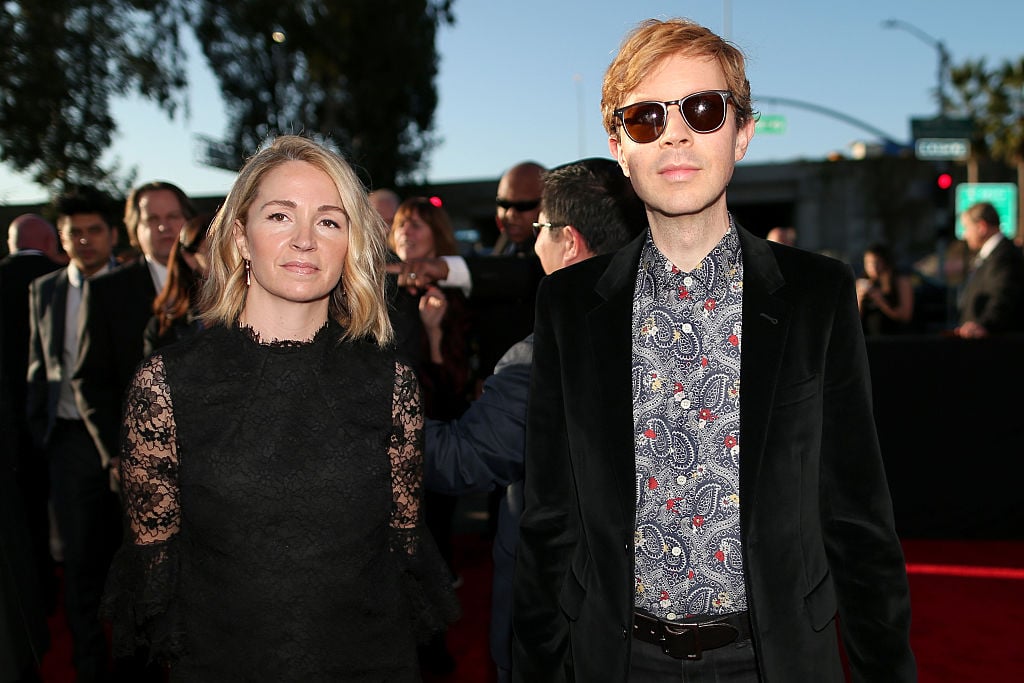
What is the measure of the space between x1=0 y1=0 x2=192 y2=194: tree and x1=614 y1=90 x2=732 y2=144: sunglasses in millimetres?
10015

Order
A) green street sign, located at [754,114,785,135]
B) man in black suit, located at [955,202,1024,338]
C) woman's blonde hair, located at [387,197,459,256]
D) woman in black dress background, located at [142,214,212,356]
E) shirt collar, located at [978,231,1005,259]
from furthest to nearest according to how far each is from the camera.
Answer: green street sign, located at [754,114,785,135] < shirt collar, located at [978,231,1005,259] < man in black suit, located at [955,202,1024,338] < woman's blonde hair, located at [387,197,459,256] < woman in black dress background, located at [142,214,212,356]

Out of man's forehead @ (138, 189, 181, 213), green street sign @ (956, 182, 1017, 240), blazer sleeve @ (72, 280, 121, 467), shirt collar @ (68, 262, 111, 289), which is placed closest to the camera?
blazer sleeve @ (72, 280, 121, 467)

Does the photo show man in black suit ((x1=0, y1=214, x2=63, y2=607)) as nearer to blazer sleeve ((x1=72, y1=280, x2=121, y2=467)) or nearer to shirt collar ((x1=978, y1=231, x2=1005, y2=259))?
blazer sleeve ((x1=72, y1=280, x2=121, y2=467))

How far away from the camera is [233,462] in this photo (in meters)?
2.04

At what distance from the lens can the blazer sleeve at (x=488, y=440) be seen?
2.26 m

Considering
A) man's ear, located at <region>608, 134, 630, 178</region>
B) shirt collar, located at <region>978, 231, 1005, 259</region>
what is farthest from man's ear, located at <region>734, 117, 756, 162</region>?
shirt collar, located at <region>978, 231, 1005, 259</region>

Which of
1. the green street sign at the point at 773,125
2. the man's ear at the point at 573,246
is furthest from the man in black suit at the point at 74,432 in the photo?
the green street sign at the point at 773,125

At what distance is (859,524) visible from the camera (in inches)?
68.9

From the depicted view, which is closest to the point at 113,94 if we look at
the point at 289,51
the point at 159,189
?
the point at 159,189

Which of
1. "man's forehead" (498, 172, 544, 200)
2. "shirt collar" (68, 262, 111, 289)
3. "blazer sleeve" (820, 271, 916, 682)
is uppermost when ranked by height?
"man's forehead" (498, 172, 544, 200)

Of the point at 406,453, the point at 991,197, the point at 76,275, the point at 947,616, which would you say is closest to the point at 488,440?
the point at 406,453

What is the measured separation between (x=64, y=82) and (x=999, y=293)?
399 inches

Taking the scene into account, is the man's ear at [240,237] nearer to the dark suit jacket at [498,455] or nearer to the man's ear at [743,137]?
the dark suit jacket at [498,455]

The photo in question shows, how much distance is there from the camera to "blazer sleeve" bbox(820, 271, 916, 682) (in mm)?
1738
